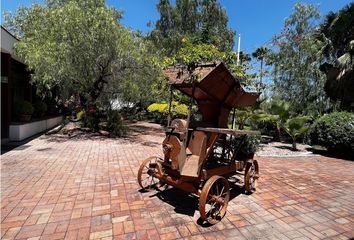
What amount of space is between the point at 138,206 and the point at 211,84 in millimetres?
A: 2319

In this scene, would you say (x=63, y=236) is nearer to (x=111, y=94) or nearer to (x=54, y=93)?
(x=111, y=94)

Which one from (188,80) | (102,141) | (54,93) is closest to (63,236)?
(188,80)

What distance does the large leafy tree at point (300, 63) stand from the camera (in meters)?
15.5

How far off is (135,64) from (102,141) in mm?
3670

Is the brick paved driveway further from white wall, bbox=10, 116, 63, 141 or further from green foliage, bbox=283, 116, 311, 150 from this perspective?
green foliage, bbox=283, 116, 311, 150

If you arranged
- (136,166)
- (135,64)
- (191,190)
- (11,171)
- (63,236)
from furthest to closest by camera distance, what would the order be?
(135,64) → (136,166) → (11,171) → (191,190) → (63,236)

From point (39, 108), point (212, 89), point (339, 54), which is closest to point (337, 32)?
point (339, 54)

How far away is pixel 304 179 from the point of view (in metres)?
6.46

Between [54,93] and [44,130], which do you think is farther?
[54,93]

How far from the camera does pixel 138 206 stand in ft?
14.1

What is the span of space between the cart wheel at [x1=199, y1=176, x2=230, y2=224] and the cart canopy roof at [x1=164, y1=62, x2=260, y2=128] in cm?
127

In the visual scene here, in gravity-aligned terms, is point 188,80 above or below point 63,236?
above

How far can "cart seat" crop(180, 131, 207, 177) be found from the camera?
3.98m

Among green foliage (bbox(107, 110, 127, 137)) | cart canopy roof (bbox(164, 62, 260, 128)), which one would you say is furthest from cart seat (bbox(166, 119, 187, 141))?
green foliage (bbox(107, 110, 127, 137))
